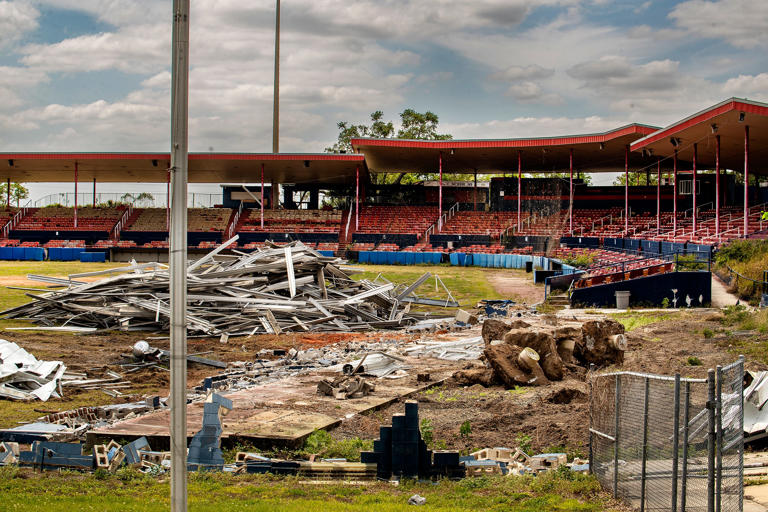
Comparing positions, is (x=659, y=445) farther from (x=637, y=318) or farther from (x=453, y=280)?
(x=453, y=280)

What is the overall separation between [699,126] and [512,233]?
20.4 metres

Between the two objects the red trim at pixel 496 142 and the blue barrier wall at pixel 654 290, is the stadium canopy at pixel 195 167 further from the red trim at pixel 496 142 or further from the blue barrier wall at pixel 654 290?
the blue barrier wall at pixel 654 290

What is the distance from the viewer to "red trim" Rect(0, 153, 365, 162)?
2232 inches

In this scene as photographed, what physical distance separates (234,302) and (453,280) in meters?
19.0

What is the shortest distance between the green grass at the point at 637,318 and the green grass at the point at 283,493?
13284mm

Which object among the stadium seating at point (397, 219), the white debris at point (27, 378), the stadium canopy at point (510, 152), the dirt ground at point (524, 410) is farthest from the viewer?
the stadium seating at point (397, 219)

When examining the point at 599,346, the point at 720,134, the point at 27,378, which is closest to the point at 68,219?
the point at 720,134

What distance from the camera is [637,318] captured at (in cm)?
2222

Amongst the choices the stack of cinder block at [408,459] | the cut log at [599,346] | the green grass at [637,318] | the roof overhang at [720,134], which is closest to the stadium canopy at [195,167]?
the roof overhang at [720,134]

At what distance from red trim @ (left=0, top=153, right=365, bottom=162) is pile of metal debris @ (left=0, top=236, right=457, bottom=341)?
108ft

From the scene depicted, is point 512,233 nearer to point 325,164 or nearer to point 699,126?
point 325,164

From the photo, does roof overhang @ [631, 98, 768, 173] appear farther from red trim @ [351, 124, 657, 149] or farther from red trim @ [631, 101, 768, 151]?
red trim @ [351, 124, 657, 149]

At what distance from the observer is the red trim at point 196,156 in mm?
56688

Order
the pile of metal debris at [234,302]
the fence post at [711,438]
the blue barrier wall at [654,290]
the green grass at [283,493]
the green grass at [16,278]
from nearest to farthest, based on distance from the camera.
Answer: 1. the fence post at [711,438]
2. the green grass at [283,493]
3. the pile of metal debris at [234,302]
4. the green grass at [16,278]
5. the blue barrier wall at [654,290]
